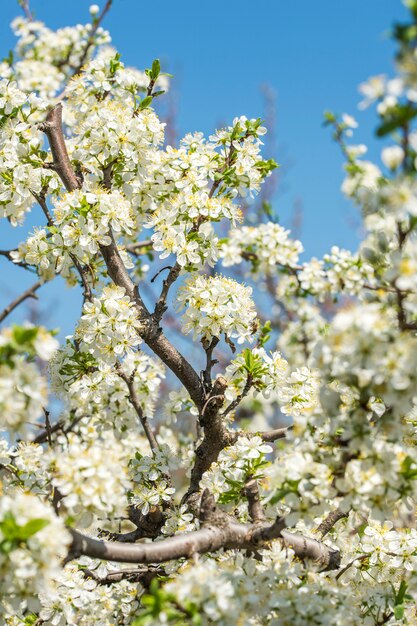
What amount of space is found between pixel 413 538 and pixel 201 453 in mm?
1113

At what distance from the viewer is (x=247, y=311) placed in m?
3.37

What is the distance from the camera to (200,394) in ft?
11.8

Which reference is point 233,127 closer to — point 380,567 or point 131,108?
point 131,108

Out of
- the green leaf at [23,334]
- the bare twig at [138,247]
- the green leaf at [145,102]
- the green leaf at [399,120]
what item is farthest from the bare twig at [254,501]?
the bare twig at [138,247]

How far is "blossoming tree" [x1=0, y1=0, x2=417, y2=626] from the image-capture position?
1896 mm

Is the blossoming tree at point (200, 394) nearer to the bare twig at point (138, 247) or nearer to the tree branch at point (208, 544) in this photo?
the tree branch at point (208, 544)

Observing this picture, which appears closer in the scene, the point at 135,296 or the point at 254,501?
the point at 254,501

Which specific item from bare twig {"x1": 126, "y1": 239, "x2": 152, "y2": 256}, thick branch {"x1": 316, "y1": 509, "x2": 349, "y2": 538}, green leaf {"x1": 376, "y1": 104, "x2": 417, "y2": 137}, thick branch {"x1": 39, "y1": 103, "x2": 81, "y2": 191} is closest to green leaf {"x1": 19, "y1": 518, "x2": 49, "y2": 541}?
green leaf {"x1": 376, "y1": 104, "x2": 417, "y2": 137}

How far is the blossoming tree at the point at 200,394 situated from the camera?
6.22 feet

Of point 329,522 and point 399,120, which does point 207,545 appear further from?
point 399,120

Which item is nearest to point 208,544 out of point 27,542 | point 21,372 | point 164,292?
point 27,542

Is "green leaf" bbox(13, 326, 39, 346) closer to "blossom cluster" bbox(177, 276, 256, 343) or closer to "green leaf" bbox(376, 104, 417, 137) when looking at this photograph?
"green leaf" bbox(376, 104, 417, 137)

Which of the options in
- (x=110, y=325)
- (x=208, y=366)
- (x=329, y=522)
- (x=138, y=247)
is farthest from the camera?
(x=138, y=247)

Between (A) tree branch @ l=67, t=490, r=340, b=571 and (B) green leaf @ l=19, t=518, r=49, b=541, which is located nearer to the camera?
(B) green leaf @ l=19, t=518, r=49, b=541
